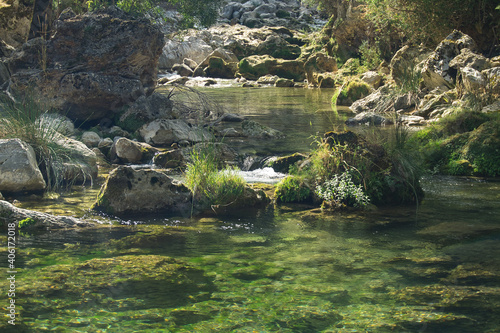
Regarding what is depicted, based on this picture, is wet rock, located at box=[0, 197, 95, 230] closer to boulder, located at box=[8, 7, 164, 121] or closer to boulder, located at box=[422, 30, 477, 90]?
boulder, located at box=[8, 7, 164, 121]

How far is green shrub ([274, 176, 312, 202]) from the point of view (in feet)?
28.4

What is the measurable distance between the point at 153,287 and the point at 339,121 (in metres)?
14.5

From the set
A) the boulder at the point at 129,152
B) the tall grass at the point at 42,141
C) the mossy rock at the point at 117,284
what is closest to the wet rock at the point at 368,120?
Answer: the boulder at the point at 129,152

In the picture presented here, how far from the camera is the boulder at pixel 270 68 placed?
3888cm

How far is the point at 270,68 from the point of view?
39.3 metres

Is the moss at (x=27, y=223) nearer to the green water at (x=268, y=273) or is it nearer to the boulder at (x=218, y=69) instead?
the green water at (x=268, y=273)

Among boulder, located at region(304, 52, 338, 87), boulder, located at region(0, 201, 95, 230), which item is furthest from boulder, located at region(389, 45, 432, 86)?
boulder, located at region(0, 201, 95, 230)

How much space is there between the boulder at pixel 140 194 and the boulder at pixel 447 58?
541 inches

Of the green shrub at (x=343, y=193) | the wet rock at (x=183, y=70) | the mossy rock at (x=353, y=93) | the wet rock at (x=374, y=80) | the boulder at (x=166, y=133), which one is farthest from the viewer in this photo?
the wet rock at (x=183, y=70)

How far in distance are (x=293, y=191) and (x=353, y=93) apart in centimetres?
1630

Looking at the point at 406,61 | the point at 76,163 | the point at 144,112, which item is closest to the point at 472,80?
the point at 406,61

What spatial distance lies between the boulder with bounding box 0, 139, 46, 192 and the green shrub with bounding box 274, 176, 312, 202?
426 cm

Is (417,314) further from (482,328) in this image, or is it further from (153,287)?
(153,287)

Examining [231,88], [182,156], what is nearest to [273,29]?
[231,88]
